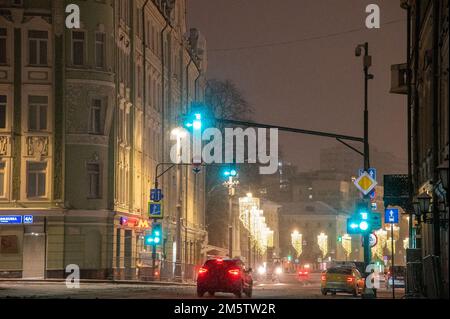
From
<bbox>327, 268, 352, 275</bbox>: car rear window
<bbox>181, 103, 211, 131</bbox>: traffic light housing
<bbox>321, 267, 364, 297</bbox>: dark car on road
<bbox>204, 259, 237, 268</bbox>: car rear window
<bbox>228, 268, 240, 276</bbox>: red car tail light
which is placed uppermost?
<bbox>181, 103, 211, 131</bbox>: traffic light housing

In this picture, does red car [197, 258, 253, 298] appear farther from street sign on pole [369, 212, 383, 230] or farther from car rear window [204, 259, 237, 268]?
street sign on pole [369, 212, 383, 230]

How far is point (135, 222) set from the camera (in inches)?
2475

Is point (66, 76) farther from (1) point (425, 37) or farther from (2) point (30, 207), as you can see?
(1) point (425, 37)

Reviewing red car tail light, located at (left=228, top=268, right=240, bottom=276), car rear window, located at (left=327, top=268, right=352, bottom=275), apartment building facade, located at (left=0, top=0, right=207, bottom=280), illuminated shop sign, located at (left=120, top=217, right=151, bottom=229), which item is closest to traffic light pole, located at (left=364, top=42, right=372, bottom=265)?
red car tail light, located at (left=228, top=268, right=240, bottom=276)

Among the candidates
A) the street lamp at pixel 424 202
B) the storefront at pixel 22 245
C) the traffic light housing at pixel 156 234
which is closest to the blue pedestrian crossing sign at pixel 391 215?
the street lamp at pixel 424 202

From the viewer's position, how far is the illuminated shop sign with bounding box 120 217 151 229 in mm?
59938

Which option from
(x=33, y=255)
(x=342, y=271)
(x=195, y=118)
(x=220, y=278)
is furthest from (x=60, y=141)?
(x=195, y=118)

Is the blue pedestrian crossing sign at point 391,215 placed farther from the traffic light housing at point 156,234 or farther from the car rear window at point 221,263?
the traffic light housing at point 156,234

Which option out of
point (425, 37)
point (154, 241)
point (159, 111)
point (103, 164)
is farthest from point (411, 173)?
point (159, 111)

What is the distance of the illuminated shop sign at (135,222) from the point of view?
59938mm

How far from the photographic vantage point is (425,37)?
37.7 meters

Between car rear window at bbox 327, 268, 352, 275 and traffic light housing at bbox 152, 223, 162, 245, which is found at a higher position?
traffic light housing at bbox 152, 223, 162, 245

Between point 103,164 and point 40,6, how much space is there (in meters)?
9.49

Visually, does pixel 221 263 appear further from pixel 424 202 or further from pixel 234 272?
pixel 424 202
